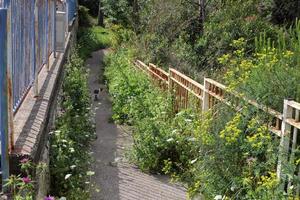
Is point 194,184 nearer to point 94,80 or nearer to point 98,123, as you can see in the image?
point 98,123

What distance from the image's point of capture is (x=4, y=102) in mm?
3234

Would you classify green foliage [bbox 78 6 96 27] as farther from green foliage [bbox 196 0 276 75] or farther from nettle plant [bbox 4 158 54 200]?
nettle plant [bbox 4 158 54 200]

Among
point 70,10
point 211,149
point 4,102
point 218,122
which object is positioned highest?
point 70,10

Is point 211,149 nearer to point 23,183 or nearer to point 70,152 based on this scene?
point 70,152

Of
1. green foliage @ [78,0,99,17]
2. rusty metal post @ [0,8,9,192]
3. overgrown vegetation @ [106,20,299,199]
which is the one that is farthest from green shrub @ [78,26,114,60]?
rusty metal post @ [0,8,9,192]

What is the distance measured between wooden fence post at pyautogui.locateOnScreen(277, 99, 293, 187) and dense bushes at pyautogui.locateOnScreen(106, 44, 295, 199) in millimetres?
79

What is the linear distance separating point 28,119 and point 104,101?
25.4ft

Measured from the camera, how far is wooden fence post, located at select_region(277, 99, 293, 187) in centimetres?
403

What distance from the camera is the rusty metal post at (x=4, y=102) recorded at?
3152 millimetres

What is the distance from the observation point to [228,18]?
16.0 m

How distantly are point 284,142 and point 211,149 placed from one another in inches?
43.2

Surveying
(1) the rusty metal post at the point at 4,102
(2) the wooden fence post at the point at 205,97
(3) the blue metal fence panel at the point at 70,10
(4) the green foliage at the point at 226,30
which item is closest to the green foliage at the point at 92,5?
(3) the blue metal fence panel at the point at 70,10

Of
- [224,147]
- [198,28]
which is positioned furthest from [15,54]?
[198,28]

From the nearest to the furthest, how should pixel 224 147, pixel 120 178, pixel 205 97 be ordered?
pixel 224 147
pixel 120 178
pixel 205 97
